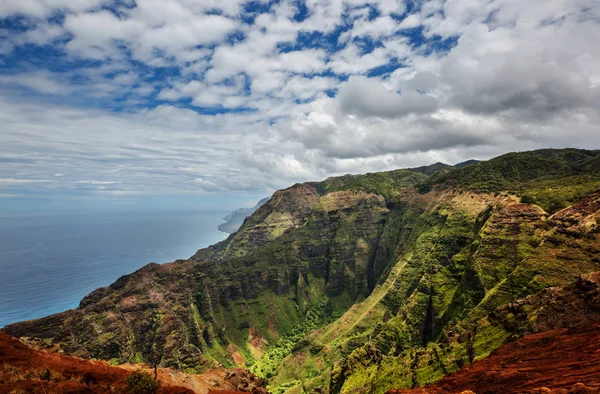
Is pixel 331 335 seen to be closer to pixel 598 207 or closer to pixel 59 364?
pixel 598 207

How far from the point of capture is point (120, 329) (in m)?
101

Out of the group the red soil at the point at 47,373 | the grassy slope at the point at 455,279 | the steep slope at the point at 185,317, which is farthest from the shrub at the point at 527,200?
the steep slope at the point at 185,317

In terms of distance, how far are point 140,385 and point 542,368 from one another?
4756 centimetres

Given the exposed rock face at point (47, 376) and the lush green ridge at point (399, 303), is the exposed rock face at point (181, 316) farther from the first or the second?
the exposed rock face at point (47, 376)

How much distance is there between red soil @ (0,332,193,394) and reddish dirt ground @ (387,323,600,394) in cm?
3656

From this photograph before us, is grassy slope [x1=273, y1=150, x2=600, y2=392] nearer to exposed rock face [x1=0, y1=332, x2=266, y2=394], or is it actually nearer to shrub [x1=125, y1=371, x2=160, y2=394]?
shrub [x1=125, y1=371, x2=160, y2=394]

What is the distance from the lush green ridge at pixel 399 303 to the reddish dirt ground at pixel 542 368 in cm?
1416

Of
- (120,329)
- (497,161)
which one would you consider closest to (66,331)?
(120,329)

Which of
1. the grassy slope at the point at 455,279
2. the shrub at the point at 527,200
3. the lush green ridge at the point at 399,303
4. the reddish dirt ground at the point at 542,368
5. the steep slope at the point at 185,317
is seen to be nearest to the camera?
the reddish dirt ground at the point at 542,368

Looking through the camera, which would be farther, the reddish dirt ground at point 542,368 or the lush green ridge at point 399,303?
the lush green ridge at point 399,303

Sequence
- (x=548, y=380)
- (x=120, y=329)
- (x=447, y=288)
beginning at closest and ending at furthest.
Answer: (x=548, y=380)
(x=120, y=329)
(x=447, y=288)

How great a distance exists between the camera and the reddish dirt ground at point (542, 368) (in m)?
29.5

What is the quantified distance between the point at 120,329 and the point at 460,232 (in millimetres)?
139099

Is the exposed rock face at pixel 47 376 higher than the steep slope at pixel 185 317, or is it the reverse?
the exposed rock face at pixel 47 376
